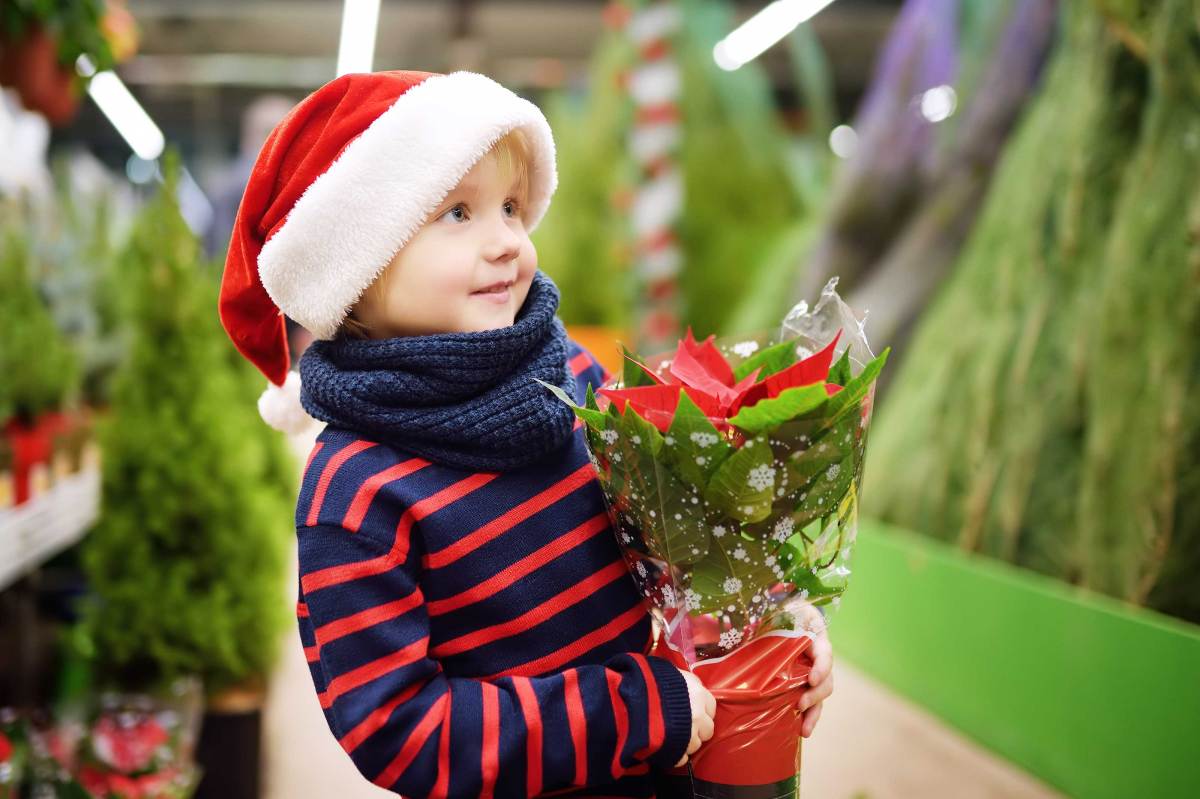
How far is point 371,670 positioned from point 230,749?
1704 mm

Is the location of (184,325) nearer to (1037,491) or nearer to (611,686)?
(611,686)

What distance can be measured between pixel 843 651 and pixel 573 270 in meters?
2.42

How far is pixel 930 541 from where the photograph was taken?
8.98ft

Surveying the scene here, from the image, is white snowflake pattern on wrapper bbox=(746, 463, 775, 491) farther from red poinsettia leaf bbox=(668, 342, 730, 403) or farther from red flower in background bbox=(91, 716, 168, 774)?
red flower in background bbox=(91, 716, 168, 774)

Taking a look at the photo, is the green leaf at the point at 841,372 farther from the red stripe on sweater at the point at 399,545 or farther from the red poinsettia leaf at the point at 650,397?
the red stripe on sweater at the point at 399,545

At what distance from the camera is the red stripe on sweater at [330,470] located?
0.92m

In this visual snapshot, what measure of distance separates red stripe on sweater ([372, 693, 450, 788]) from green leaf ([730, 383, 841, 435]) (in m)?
0.37

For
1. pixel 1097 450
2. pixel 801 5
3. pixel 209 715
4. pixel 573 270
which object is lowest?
pixel 209 715

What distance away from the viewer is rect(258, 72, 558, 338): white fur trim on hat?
0.96 metres

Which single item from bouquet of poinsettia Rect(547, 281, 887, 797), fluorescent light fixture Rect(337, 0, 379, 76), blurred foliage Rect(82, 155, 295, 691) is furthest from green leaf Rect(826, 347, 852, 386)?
fluorescent light fixture Rect(337, 0, 379, 76)

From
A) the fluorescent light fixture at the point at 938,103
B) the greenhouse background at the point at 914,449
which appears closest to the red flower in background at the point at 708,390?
the greenhouse background at the point at 914,449

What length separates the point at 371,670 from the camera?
88cm

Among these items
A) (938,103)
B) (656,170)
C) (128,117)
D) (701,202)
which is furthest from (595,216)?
(128,117)

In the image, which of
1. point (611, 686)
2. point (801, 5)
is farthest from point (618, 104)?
point (611, 686)
